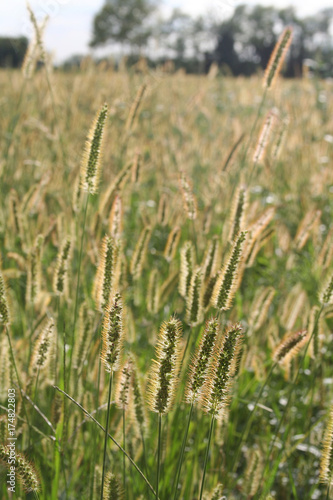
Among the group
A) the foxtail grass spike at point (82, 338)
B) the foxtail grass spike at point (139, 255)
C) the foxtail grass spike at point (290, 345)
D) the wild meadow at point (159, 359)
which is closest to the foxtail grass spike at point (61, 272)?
the wild meadow at point (159, 359)

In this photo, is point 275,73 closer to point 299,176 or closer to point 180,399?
point 180,399

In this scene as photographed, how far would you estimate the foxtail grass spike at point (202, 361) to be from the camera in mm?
861

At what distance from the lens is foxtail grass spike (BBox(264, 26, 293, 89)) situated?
5.55 feet

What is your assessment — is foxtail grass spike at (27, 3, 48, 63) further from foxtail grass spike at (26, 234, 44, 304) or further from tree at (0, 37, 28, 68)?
tree at (0, 37, 28, 68)

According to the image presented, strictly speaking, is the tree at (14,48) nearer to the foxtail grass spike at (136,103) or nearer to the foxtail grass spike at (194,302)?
the foxtail grass spike at (136,103)

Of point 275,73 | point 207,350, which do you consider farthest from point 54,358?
point 275,73

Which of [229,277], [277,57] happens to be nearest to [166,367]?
[229,277]

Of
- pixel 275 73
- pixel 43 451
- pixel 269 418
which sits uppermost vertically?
pixel 275 73

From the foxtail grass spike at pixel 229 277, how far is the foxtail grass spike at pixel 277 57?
953 mm

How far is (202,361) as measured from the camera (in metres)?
0.87

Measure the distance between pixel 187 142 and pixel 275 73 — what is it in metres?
2.87

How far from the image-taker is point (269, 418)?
2244 mm

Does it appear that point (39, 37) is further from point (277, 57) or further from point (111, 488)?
point (111, 488)

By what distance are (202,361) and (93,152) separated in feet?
2.14
